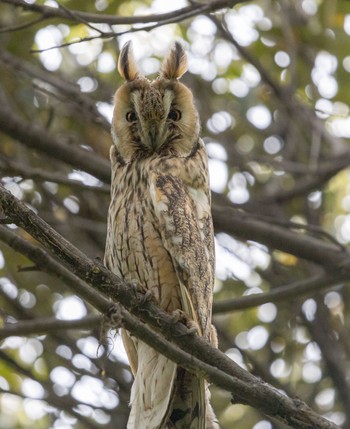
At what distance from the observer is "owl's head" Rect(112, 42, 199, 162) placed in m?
3.24

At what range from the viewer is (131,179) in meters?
3.25

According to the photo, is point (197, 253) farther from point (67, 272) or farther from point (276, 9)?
point (276, 9)

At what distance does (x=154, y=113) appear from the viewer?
127 inches

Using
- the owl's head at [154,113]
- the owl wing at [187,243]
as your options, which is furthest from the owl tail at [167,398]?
the owl's head at [154,113]

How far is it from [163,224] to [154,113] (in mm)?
482

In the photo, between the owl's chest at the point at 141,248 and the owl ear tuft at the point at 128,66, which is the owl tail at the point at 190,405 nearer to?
the owl's chest at the point at 141,248

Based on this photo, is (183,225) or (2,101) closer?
(183,225)

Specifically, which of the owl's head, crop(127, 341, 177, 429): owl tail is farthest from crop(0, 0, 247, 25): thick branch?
crop(127, 341, 177, 429): owl tail

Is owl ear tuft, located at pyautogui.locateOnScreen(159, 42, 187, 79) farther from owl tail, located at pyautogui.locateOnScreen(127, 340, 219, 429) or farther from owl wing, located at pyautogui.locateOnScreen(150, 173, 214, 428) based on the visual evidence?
owl tail, located at pyautogui.locateOnScreen(127, 340, 219, 429)

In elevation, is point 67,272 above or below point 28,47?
above

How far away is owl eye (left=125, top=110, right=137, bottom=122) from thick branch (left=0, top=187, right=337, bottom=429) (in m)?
1.03

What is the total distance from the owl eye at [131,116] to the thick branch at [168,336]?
1031mm

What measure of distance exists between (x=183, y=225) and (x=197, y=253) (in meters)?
0.11

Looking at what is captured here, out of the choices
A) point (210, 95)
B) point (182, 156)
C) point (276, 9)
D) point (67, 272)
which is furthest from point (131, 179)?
point (276, 9)
